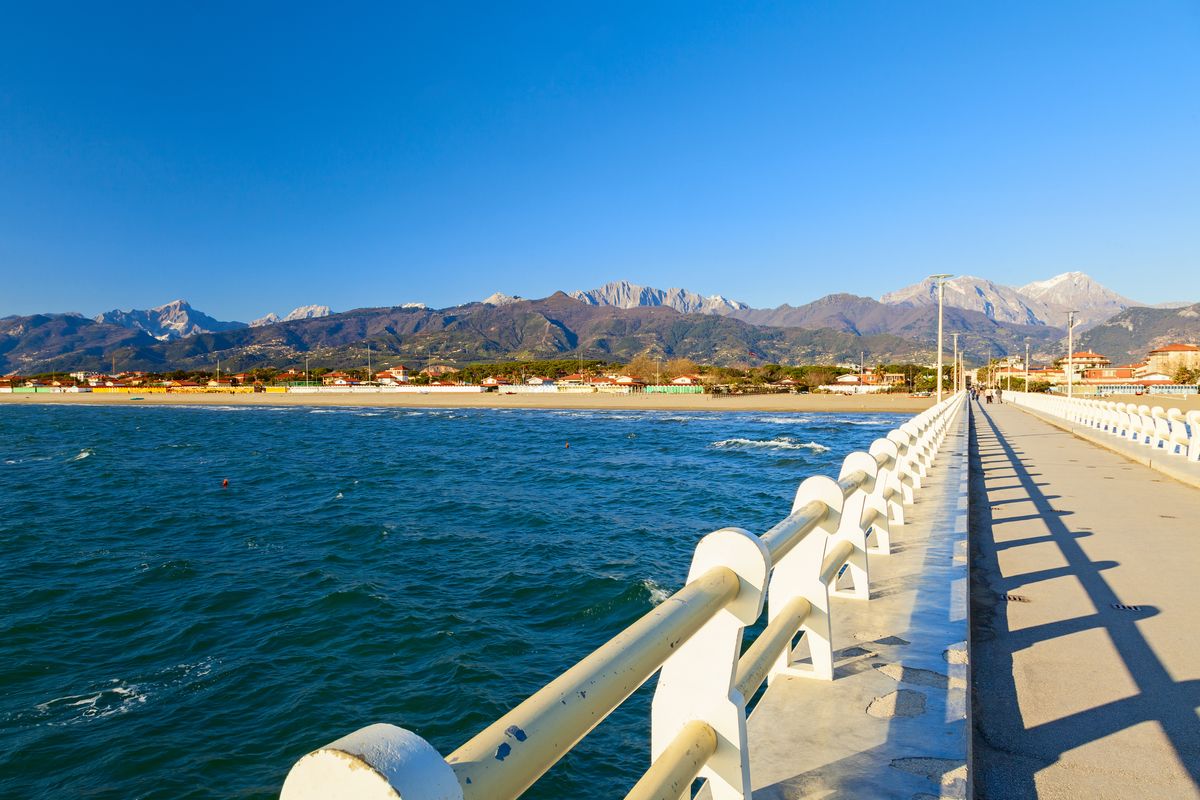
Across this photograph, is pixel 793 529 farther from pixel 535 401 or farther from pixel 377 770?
pixel 535 401

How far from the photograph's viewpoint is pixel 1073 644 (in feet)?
14.7

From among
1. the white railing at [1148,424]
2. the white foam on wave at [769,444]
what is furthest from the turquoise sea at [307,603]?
the white railing at [1148,424]

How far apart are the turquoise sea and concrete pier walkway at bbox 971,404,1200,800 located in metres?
3.65

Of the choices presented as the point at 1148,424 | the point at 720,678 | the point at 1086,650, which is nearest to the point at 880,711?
the point at 720,678

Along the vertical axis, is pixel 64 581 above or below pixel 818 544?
below

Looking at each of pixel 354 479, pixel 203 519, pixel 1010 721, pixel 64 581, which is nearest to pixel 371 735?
pixel 1010 721

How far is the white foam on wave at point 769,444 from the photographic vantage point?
119ft

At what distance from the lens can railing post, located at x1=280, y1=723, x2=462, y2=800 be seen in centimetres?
94

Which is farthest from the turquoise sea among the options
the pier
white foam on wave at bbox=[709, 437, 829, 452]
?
white foam on wave at bbox=[709, 437, 829, 452]

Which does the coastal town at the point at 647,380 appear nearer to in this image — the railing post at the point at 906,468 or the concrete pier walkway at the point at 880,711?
the railing post at the point at 906,468

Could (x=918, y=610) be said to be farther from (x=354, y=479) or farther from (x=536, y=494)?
(x=354, y=479)

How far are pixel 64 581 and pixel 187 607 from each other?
3.73 meters

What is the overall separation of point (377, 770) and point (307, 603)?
11.7 metres

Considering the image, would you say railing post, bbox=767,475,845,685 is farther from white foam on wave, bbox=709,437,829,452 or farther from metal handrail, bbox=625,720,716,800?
white foam on wave, bbox=709,437,829,452
